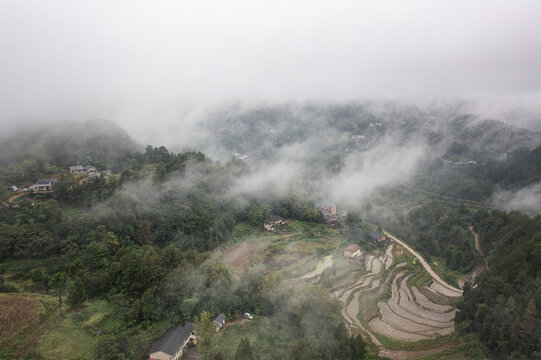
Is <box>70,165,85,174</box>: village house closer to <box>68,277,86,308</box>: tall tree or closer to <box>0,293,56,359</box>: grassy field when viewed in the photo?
<box>68,277,86,308</box>: tall tree

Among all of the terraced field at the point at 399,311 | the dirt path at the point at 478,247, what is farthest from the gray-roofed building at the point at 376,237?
the dirt path at the point at 478,247

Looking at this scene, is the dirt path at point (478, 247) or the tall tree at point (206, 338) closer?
the tall tree at point (206, 338)

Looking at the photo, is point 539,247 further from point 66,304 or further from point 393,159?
point 393,159

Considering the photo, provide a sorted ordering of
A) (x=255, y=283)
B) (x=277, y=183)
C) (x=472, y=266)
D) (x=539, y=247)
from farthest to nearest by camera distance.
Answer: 1. (x=277, y=183)
2. (x=472, y=266)
3. (x=255, y=283)
4. (x=539, y=247)

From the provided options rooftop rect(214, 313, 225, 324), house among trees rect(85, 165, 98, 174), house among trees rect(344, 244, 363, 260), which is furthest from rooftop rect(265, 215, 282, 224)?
house among trees rect(85, 165, 98, 174)

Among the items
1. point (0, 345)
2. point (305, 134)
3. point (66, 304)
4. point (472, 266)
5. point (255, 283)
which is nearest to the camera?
point (0, 345)

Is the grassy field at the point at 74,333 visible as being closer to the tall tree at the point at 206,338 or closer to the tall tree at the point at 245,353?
the tall tree at the point at 206,338

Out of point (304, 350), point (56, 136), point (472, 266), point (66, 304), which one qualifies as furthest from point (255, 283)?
point (56, 136)

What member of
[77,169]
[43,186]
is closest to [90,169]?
[77,169]
